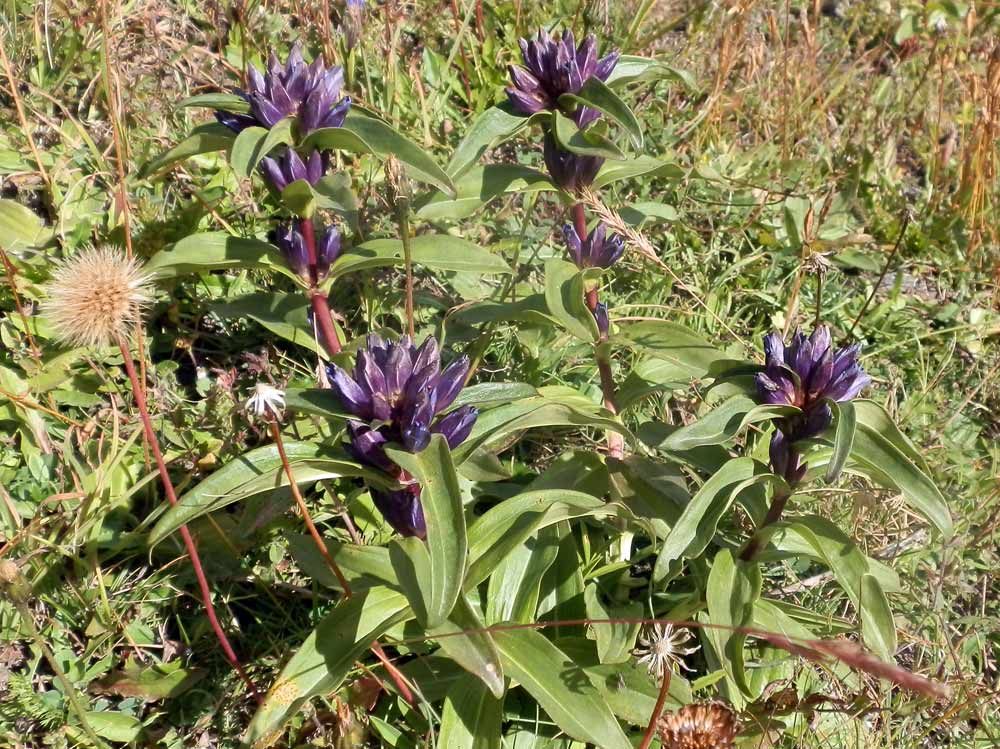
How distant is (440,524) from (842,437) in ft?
3.07

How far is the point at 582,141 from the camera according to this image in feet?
9.16

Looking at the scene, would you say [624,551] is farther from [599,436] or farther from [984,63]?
[984,63]

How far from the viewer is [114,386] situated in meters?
3.48

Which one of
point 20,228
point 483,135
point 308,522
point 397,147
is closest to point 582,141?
point 483,135

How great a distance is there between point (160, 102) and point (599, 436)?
250 centimetres

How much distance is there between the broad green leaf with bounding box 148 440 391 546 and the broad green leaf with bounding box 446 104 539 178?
926mm

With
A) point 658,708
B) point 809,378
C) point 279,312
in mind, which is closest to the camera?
point 658,708

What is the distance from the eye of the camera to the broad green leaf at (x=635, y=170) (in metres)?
2.99

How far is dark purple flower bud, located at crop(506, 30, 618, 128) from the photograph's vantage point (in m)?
2.77

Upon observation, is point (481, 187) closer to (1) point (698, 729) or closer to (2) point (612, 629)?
(2) point (612, 629)

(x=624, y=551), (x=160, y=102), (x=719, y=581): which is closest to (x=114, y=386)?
(x=160, y=102)

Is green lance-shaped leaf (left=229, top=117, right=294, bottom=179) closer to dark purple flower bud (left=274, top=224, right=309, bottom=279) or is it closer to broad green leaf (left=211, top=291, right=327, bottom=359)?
dark purple flower bud (left=274, top=224, right=309, bottom=279)

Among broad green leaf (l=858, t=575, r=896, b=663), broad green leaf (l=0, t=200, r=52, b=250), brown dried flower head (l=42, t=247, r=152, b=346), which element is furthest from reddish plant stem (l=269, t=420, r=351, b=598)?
Result: broad green leaf (l=0, t=200, r=52, b=250)

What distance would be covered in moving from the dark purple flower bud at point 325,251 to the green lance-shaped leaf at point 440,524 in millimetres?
1038
